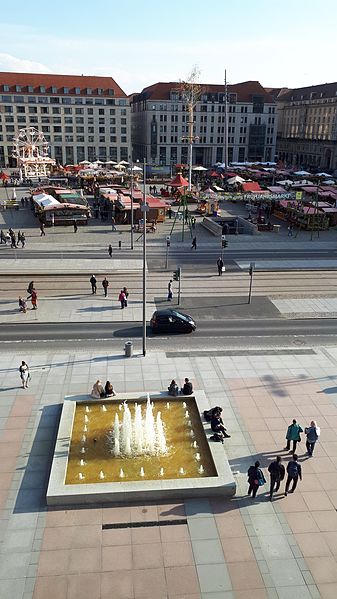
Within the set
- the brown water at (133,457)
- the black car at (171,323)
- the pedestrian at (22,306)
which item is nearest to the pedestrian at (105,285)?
the pedestrian at (22,306)

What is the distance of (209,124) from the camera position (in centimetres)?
12938

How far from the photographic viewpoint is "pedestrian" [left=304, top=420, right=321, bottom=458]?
16625 millimetres

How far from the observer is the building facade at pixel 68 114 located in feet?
388

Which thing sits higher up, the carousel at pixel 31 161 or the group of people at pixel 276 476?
the carousel at pixel 31 161

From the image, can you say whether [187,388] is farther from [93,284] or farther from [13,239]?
[13,239]

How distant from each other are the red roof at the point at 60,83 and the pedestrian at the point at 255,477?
121m

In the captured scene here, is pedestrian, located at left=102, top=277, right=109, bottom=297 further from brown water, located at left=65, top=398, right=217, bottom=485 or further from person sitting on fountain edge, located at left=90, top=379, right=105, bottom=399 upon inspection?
brown water, located at left=65, top=398, right=217, bottom=485

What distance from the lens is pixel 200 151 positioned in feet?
433

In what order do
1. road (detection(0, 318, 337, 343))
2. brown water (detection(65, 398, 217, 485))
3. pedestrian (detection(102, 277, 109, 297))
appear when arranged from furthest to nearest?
pedestrian (detection(102, 277, 109, 297)), road (detection(0, 318, 337, 343)), brown water (detection(65, 398, 217, 485))

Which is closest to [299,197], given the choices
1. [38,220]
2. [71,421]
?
[38,220]

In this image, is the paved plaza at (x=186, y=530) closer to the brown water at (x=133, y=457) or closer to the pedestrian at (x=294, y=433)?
the pedestrian at (x=294, y=433)

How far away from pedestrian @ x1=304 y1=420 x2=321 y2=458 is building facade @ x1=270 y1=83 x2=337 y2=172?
113442 millimetres

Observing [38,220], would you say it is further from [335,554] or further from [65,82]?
[65,82]

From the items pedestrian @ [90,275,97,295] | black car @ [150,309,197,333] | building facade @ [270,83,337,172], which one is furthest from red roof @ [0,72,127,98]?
black car @ [150,309,197,333]
